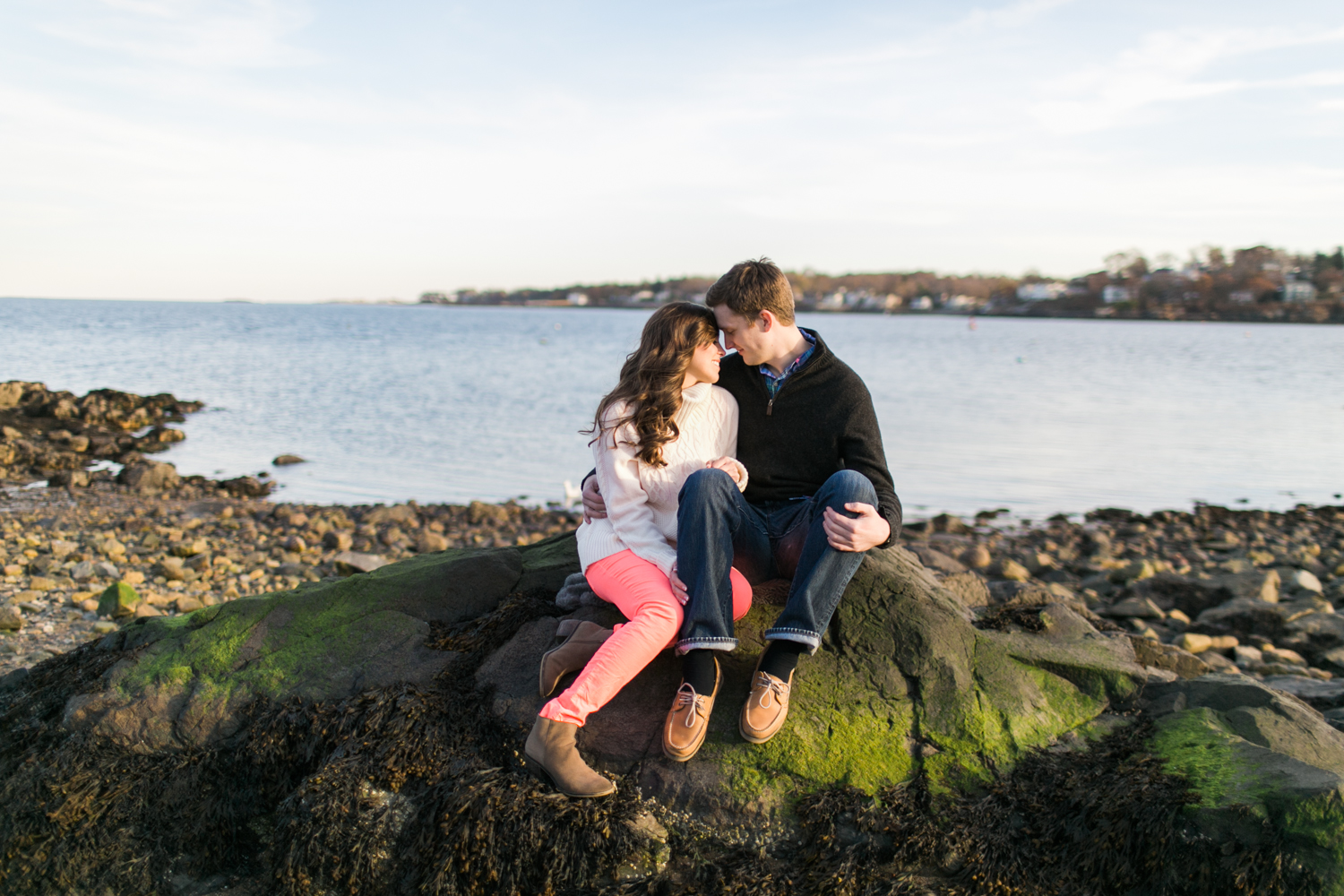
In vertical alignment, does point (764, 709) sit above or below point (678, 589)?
below

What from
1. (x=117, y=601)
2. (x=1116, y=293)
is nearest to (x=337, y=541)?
(x=117, y=601)

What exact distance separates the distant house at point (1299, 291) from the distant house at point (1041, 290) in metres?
26.1

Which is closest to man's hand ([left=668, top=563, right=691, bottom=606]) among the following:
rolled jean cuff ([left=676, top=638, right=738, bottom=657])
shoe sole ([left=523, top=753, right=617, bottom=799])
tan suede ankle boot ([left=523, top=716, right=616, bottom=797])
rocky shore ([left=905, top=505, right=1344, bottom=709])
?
rolled jean cuff ([left=676, top=638, right=738, bottom=657])

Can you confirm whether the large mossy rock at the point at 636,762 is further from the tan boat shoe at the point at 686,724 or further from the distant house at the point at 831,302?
the distant house at the point at 831,302

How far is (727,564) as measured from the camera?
149 inches

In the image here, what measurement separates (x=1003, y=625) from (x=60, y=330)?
7654 cm

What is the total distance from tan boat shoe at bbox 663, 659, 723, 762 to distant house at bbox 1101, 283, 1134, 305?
124 metres

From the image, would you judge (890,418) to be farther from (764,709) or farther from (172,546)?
(764,709)

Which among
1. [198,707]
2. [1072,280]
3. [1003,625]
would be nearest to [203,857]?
[198,707]

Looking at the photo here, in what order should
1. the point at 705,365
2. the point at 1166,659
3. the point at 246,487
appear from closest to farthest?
1. the point at 705,365
2. the point at 1166,659
3. the point at 246,487

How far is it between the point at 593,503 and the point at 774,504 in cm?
92

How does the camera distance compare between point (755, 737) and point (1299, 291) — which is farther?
point (1299, 291)

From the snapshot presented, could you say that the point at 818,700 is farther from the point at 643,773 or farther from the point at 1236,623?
the point at 1236,623

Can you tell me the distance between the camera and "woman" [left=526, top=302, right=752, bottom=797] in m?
3.81
